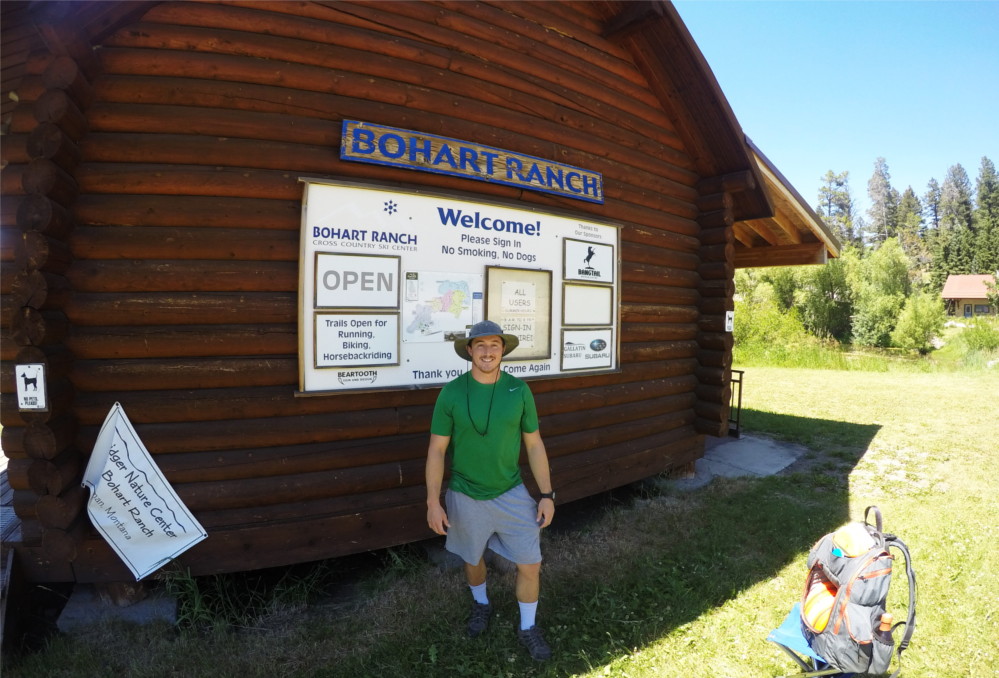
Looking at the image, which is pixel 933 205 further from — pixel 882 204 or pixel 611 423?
pixel 611 423

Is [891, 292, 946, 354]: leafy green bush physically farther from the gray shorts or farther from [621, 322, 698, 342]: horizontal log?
the gray shorts

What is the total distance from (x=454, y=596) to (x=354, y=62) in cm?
413

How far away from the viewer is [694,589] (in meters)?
3.97

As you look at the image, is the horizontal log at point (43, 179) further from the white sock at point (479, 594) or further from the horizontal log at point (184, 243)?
the white sock at point (479, 594)

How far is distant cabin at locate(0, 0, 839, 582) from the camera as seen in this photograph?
128 inches

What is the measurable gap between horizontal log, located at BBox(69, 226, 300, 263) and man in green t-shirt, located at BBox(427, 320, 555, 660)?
1.58 metres

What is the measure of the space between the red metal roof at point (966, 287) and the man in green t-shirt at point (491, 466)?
230 feet

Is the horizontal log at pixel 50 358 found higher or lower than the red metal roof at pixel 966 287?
lower

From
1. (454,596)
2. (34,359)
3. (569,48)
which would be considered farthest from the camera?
(569,48)

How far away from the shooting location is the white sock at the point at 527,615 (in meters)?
3.29

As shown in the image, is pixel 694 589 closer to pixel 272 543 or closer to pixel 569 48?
pixel 272 543

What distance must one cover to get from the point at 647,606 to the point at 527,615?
3.43 ft

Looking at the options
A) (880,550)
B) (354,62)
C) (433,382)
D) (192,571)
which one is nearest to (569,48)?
(354,62)

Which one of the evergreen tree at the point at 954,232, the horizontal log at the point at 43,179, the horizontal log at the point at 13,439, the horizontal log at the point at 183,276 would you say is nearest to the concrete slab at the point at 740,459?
the horizontal log at the point at 183,276
